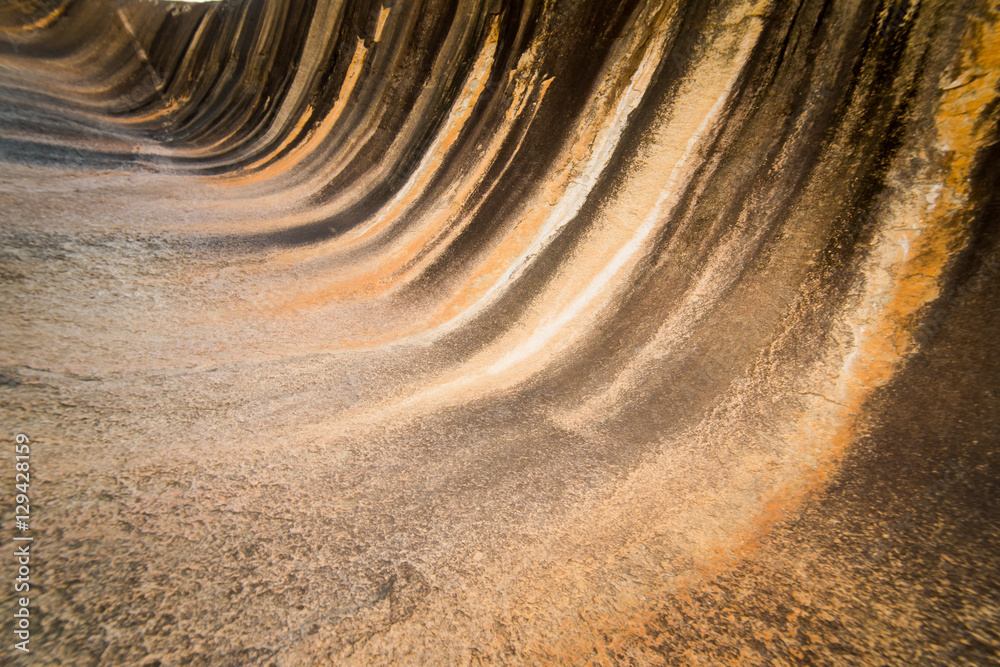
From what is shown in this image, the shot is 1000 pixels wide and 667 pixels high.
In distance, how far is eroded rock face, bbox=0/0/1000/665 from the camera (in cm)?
91

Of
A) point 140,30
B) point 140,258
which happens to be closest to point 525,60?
point 140,258

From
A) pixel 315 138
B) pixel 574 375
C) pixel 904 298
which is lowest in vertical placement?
pixel 574 375

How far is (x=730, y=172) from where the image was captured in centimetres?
184

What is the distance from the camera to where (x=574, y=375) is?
1.75m

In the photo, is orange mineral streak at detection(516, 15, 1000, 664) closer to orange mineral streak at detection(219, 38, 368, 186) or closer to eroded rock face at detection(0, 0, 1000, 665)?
eroded rock face at detection(0, 0, 1000, 665)

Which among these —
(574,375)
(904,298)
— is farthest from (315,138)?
(904,298)

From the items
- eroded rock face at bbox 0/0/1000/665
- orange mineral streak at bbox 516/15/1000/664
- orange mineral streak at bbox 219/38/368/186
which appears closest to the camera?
eroded rock face at bbox 0/0/1000/665

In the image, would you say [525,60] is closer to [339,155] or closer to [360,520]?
[339,155]

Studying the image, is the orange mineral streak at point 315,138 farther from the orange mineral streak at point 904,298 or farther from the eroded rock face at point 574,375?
the orange mineral streak at point 904,298

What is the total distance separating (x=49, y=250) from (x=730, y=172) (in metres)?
3.01

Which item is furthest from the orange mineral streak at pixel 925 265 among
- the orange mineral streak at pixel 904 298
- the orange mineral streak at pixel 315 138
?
the orange mineral streak at pixel 315 138

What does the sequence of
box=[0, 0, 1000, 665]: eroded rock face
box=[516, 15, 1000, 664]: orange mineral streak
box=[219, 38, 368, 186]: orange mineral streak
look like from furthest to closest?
box=[219, 38, 368, 186]: orange mineral streak → box=[516, 15, 1000, 664]: orange mineral streak → box=[0, 0, 1000, 665]: eroded rock face

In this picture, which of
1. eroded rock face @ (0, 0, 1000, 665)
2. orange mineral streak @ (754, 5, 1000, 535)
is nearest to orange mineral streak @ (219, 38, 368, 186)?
eroded rock face @ (0, 0, 1000, 665)

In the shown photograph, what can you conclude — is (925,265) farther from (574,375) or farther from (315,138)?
(315,138)
